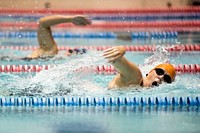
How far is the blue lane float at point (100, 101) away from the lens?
4.69 meters

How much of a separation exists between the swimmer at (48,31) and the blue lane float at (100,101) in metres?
1.17

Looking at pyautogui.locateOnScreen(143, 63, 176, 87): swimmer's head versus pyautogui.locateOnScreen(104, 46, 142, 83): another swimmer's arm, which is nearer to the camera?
pyautogui.locateOnScreen(104, 46, 142, 83): another swimmer's arm

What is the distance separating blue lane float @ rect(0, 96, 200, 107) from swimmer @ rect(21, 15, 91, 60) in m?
1.17

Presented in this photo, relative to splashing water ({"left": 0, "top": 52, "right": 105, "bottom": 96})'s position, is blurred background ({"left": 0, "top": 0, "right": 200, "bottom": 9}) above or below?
above

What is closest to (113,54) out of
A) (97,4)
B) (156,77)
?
(156,77)

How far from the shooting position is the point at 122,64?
4141 millimetres

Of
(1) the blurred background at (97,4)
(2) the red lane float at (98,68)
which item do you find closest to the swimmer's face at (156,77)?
(2) the red lane float at (98,68)

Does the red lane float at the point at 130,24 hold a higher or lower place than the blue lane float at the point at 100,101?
higher

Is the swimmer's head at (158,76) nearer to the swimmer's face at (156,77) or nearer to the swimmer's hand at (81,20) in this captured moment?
the swimmer's face at (156,77)

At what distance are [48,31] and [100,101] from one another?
1649 millimetres

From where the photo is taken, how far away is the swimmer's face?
4594mm

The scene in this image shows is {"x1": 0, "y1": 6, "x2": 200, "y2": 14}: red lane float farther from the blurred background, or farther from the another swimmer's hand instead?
the another swimmer's hand

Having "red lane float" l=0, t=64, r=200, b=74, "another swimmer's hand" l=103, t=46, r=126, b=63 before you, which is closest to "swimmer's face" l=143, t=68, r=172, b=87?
"another swimmer's hand" l=103, t=46, r=126, b=63

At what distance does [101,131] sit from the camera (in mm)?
3953
